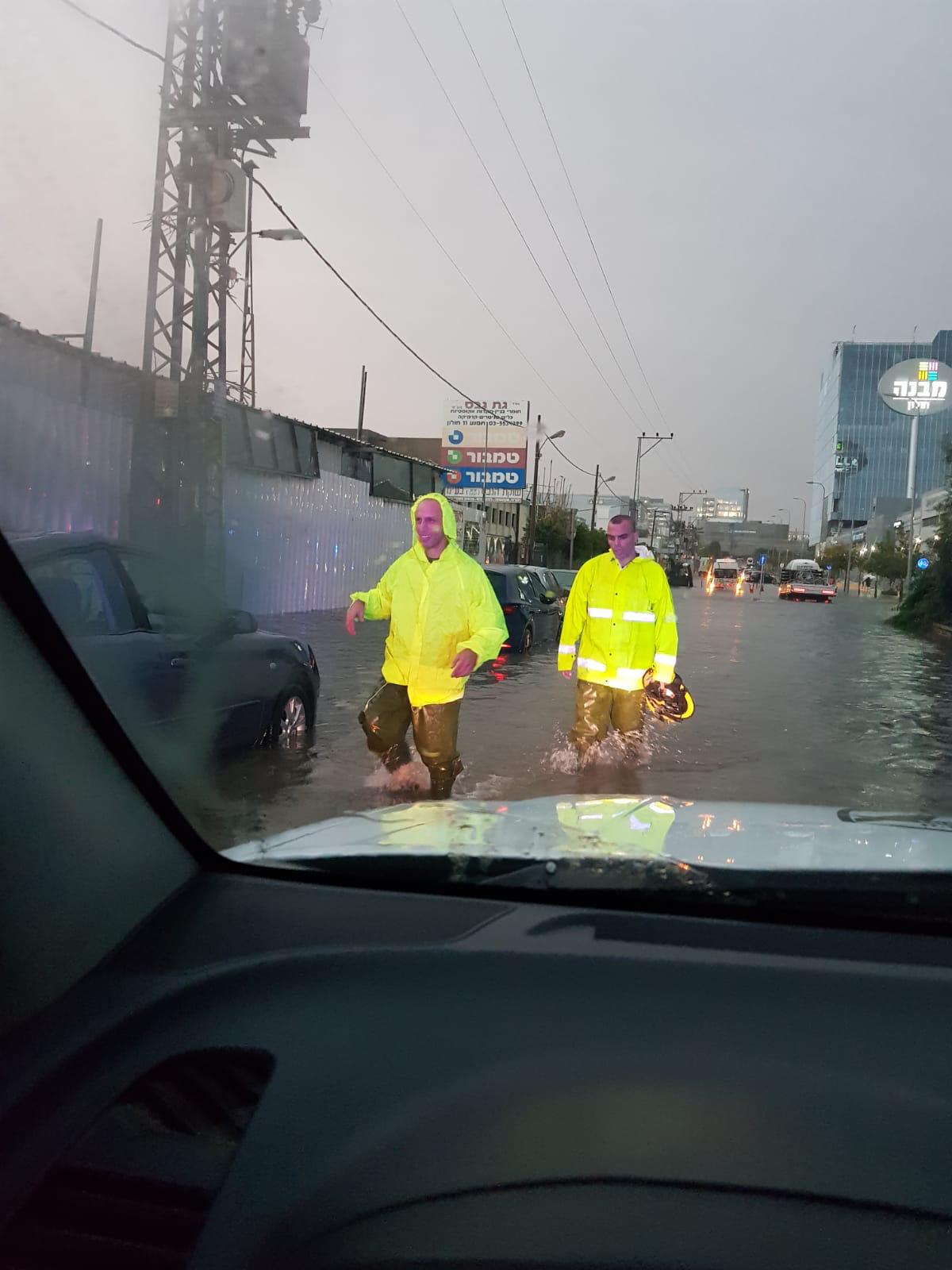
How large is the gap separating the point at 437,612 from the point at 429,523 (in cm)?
46

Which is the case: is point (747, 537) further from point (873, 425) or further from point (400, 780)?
point (400, 780)

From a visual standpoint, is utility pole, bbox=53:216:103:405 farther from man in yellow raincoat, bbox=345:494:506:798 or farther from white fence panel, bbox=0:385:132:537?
man in yellow raincoat, bbox=345:494:506:798

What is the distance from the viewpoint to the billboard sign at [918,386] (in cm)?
1997

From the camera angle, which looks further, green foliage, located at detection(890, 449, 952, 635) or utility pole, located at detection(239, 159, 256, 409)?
green foliage, located at detection(890, 449, 952, 635)

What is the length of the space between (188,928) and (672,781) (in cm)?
627

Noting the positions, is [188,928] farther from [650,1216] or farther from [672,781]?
[672,781]

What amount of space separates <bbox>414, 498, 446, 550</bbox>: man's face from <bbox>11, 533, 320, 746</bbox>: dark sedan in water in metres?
1.04

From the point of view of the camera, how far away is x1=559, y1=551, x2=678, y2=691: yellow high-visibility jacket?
24.6 ft

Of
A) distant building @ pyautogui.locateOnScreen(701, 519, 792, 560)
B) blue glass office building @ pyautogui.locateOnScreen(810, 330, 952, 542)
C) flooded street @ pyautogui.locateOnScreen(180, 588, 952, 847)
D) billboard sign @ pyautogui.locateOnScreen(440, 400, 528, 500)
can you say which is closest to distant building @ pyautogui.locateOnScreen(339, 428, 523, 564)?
billboard sign @ pyautogui.locateOnScreen(440, 400, 528, 500)

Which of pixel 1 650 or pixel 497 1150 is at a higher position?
pixel 1 650

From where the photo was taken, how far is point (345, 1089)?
1864 mm

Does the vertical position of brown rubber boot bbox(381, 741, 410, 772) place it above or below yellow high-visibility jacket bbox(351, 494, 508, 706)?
below

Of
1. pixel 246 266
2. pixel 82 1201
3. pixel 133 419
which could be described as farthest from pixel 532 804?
pixel 246 266

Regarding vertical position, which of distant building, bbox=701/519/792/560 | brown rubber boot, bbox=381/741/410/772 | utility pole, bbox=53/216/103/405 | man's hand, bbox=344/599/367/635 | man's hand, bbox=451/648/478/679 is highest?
distant building, bbox=701/519/792/560
